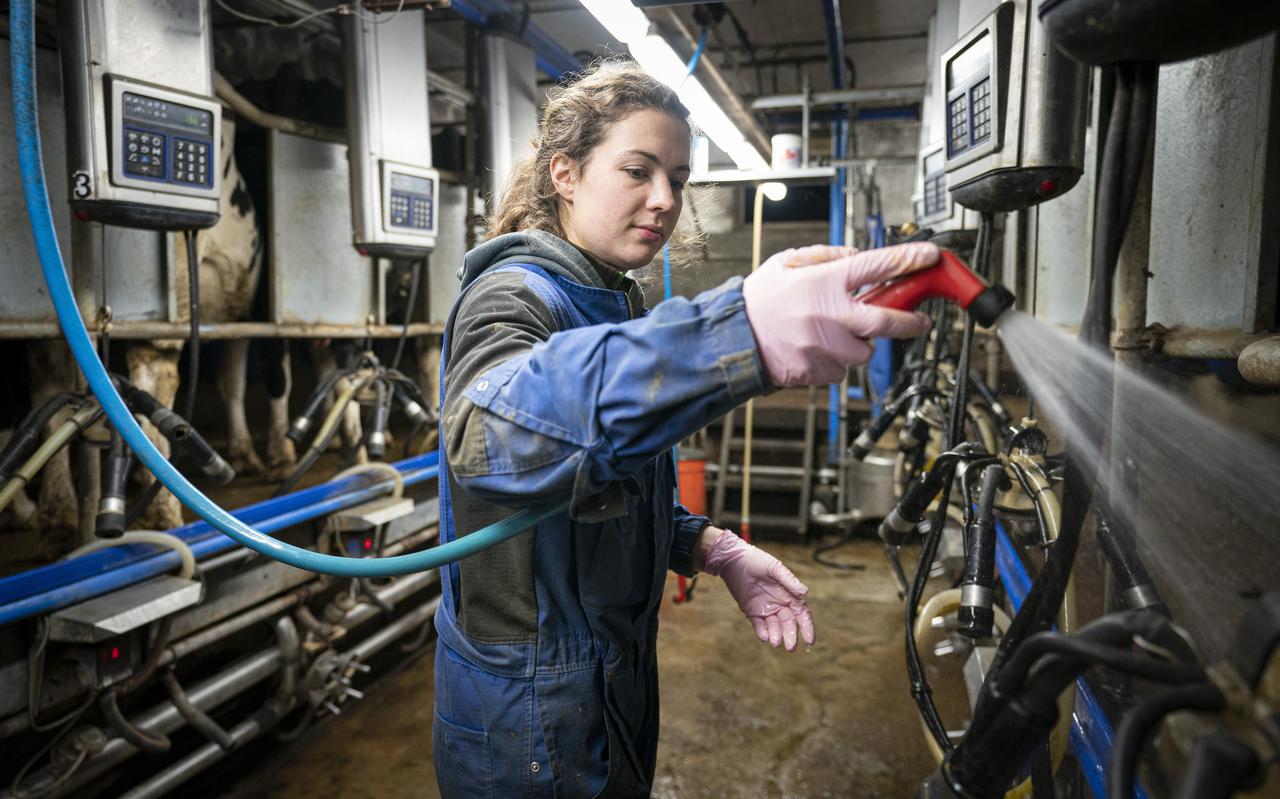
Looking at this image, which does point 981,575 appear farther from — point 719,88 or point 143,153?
point 719,88

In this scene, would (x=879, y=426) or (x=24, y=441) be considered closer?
(x=24, y=441)

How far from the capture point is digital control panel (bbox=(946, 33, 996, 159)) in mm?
1681

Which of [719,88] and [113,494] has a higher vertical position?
[719,88]

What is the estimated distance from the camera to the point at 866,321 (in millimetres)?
800

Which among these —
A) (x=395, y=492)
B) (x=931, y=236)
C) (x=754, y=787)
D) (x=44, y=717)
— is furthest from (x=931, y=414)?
(x=44, y=717)

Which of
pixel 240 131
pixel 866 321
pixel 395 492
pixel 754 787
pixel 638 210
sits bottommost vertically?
pixel 754 787

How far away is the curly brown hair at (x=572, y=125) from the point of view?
135cm

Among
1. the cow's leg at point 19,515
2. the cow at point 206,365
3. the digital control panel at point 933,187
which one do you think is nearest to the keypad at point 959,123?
the digital control panel at point 933,187

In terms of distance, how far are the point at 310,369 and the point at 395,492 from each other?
11.9ft

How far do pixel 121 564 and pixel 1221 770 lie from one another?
2515 millimetres

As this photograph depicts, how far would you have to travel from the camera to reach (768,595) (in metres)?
1.57

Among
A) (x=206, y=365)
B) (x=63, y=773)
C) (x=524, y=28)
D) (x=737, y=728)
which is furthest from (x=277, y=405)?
(x=737, y=728)

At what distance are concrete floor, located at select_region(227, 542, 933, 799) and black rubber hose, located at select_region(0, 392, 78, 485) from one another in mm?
1380

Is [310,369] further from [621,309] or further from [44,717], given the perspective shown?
[621,309]
